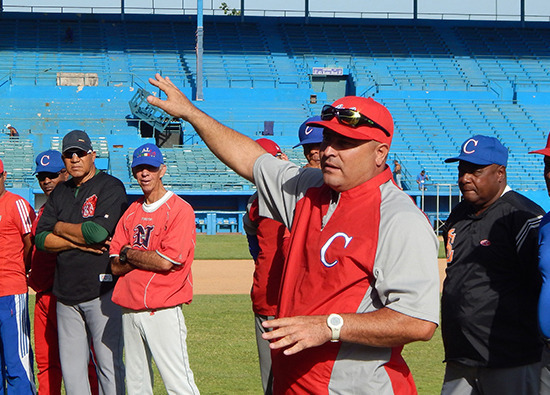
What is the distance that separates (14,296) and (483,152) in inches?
158

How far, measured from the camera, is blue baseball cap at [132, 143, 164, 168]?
599 centimetres

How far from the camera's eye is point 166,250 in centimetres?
571

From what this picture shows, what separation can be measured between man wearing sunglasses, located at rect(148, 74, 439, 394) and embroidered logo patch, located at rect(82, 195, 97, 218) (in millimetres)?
3189

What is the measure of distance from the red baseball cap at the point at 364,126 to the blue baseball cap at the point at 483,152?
1.69 metres

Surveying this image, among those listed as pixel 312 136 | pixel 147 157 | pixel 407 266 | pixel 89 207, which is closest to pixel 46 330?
pixel 89 207

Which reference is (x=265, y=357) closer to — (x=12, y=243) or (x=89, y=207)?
(x=89, y=207)

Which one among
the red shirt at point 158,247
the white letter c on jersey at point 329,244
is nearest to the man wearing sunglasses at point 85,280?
the red shirt at point 158,247

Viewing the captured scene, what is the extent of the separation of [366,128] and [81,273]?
359 cm

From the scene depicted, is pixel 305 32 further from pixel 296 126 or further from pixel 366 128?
pixel 366 128

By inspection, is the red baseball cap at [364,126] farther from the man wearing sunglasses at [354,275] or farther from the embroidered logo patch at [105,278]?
the embroidered logo patch at [105,278]

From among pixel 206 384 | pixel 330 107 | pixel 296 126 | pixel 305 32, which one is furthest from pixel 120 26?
pixel 330 107

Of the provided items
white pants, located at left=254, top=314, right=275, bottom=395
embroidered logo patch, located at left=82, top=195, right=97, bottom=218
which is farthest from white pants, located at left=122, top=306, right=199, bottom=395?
embroidered logo patch, located at left=82, top=195, right=97, bottom=218

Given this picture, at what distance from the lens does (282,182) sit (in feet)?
11.4

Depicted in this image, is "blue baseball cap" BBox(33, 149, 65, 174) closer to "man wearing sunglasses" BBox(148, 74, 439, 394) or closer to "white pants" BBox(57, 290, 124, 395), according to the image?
"white pants" BBox(57, 290, 124, 395)
